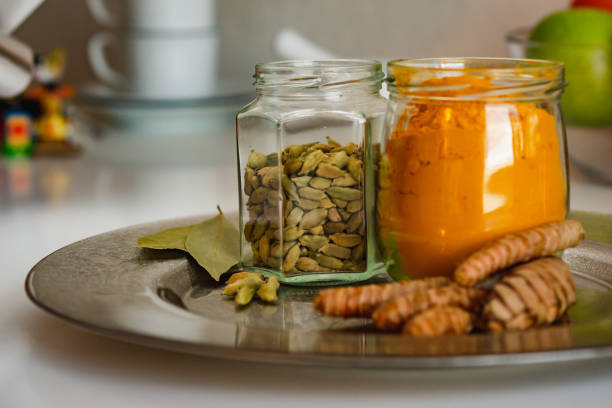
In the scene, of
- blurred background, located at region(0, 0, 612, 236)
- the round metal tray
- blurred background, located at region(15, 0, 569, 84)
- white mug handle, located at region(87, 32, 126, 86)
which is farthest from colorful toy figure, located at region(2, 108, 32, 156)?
the round metal tray

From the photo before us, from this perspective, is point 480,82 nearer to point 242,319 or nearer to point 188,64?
point 242,319

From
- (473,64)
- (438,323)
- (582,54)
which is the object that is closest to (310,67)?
(473,64)

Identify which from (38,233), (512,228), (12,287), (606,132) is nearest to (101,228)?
(38,233)

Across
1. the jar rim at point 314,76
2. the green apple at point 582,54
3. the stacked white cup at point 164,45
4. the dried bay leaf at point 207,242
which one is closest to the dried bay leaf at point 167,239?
the dried bay leaf at point 207,242

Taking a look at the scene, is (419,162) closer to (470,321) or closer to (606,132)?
(470,321)

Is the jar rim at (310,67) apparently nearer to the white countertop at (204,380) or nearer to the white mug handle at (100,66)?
the white countertop at (204,380)

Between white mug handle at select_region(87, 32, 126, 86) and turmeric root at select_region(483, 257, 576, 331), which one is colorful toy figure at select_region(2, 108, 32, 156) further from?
turmeric root at select_region(483, 257, 576, 331)
